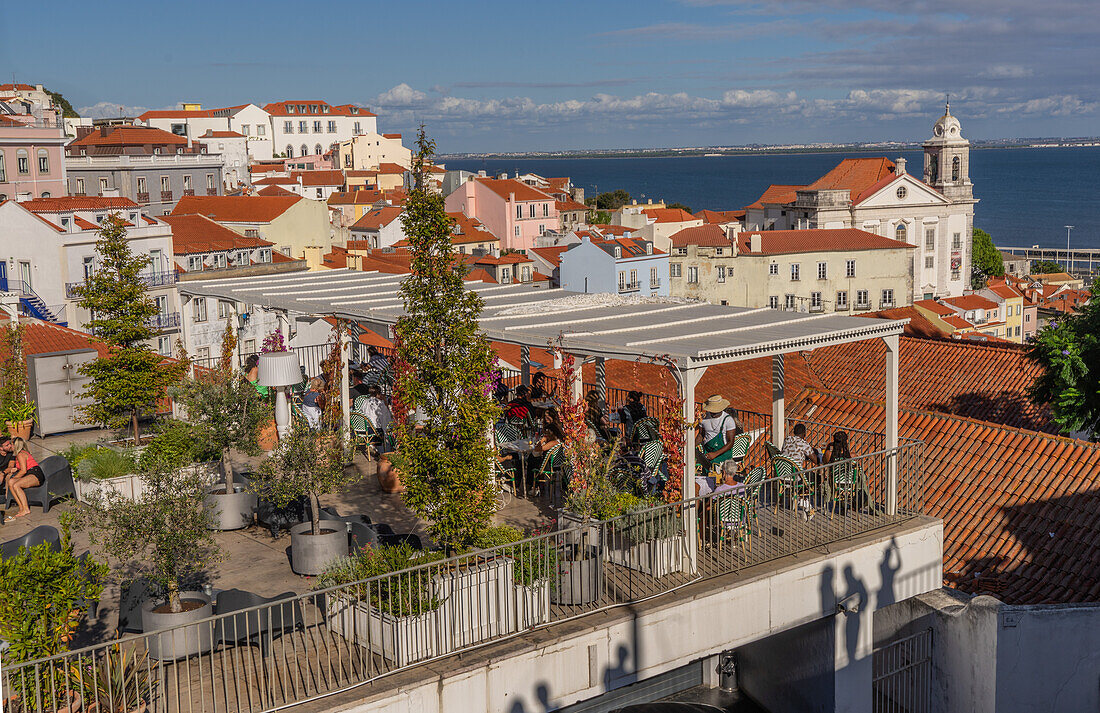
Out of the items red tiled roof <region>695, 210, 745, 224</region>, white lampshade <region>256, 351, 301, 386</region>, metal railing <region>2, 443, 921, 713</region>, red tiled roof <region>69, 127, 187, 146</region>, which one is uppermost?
red tiled roof <region>69, 127, 187, 146</region>

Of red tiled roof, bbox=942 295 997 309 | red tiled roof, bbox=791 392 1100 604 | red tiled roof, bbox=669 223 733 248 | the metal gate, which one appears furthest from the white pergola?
red tiled roof, bbox=669 223 733 248

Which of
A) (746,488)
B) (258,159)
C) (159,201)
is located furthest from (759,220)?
(746,488)

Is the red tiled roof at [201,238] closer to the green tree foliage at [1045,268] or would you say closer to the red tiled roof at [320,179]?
the red tiled roof at [320,179]

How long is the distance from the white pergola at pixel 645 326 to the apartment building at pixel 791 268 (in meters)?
64.4

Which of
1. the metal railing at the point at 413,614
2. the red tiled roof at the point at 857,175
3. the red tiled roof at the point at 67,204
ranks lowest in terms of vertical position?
the metal railing at the point at 413,614

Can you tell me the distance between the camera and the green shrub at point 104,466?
1098 centimetres

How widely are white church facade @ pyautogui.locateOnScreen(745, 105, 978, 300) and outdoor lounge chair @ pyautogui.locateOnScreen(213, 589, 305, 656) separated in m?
98.2

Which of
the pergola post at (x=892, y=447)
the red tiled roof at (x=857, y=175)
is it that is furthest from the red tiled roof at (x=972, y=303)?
the pergola post at (x=892, y=447)

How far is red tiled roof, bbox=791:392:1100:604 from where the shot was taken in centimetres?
1431

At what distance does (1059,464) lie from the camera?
1588cm

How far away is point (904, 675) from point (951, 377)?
15076 mm

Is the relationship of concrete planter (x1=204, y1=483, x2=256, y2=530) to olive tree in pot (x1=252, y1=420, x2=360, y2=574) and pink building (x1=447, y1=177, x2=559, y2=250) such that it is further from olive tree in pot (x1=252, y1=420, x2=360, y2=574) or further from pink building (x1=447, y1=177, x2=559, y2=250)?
pink building (x1=447, y1=177, x2=559, y2=250)

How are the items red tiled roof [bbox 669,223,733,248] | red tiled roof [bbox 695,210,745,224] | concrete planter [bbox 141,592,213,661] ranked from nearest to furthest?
concrete planter [bbox 141,592,213,661], red tiled roof [bbox 669,223,733,248], red tiled roof [bbox 695,210,745,224]

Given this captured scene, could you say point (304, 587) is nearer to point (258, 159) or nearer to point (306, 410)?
point (306, 410)
